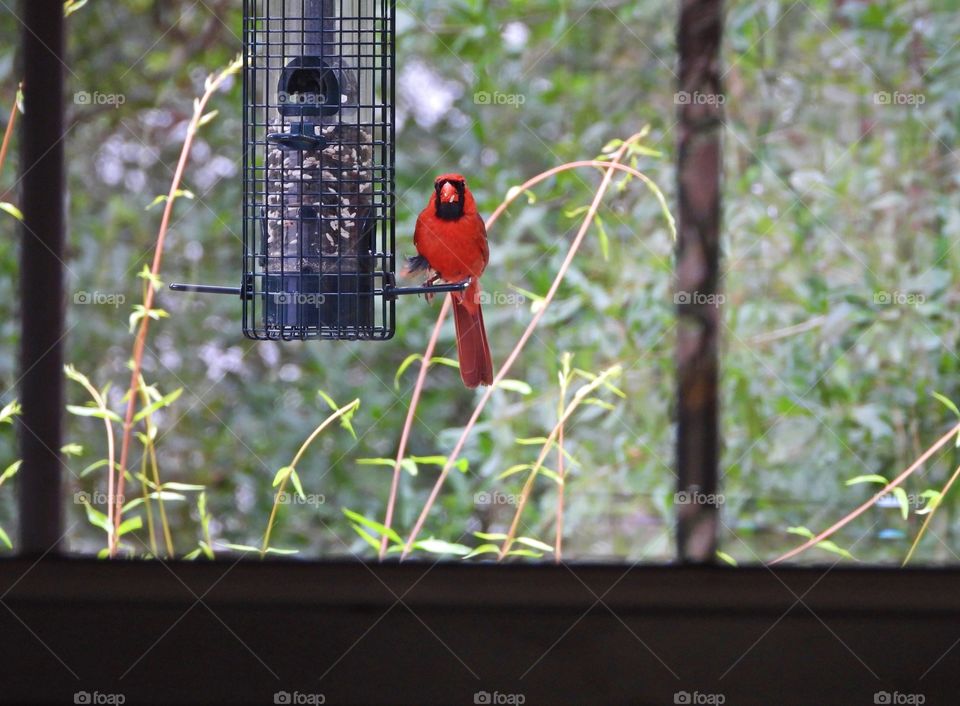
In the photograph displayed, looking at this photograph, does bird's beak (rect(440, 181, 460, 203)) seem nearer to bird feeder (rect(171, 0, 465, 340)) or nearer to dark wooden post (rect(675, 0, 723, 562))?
bird feeder (rect(171, 0, 465, 340))

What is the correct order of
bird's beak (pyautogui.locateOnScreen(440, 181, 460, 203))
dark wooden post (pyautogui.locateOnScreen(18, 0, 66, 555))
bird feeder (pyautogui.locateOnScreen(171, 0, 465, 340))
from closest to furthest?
bird feeder (pyautogui.locateOnScreen(171, 0, 465, 340)) → bird's beak (pyautogui.locateOnScreen(440, 181, 460, 203)) → dark wooden post (pyautogui.locateOnScreen(18, 0, 66, 555))


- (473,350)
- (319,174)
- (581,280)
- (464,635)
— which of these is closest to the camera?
(319,174)

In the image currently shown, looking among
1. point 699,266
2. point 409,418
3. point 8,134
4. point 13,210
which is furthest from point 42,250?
point 699,266

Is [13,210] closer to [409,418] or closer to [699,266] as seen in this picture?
[409,418]

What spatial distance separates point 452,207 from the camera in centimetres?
193

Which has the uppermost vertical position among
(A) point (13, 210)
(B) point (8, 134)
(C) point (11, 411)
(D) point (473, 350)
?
(B) point (8, 134)

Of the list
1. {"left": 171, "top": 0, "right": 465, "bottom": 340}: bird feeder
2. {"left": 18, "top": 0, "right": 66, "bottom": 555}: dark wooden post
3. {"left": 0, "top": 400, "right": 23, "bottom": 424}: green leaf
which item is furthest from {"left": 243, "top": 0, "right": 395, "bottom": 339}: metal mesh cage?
{"left": 0, "top": 400, "right": 23, "bottom": 424}: green leaf

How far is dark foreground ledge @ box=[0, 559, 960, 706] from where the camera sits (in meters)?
2.04

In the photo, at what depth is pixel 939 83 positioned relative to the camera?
8.14 feet

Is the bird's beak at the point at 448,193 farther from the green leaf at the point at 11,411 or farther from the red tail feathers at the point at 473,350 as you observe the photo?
the green leaf at the point at 11,411

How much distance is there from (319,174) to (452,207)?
0.25m

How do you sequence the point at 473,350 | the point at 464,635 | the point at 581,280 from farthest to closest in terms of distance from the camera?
the point at 581,280 → the point at 464,635 → the point at 473,350

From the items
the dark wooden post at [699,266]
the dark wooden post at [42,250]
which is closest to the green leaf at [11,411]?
the dark wooden post at [42,250]

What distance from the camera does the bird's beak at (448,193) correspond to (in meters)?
1.91
